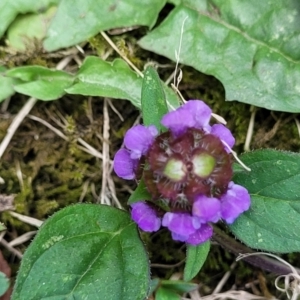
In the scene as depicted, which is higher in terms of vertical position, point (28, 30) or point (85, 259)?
point (28, 30)

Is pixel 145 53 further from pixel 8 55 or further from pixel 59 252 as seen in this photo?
pixel 59 252

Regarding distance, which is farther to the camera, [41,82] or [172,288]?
[41,82]

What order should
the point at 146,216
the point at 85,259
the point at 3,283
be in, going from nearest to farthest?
the point at 146,216
the point at 85,259
the point at 3,283

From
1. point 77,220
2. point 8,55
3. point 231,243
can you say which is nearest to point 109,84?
point 8,55

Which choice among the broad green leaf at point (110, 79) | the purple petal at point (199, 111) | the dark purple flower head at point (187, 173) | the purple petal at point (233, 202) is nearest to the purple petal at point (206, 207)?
the dark purple flower head at point (187, 173)

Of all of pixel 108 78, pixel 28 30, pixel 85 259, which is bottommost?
pixel 85 259

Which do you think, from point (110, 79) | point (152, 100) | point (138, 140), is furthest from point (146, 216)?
point (110, 79)

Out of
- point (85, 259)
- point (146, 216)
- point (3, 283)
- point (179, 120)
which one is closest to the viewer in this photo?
point (179, 120)

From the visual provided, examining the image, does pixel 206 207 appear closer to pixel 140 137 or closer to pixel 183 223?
pixel 183 223

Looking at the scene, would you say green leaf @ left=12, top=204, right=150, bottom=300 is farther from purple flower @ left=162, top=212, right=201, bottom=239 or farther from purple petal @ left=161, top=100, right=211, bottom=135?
purple petal @ left=161, top=100, right=211, bottom=135
